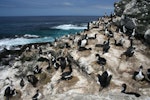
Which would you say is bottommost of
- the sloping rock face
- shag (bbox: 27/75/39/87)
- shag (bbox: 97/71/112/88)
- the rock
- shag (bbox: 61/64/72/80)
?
shag (bbox: 27/75/39/87)

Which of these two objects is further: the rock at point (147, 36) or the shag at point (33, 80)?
the rock at point (147, 36)

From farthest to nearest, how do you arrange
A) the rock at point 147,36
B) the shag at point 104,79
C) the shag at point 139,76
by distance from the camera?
the rock at point 147,36
the shag at point 139,76
the shag at point 104,79

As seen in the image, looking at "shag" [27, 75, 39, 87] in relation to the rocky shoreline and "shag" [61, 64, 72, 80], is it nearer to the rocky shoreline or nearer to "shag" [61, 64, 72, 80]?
the rocky shoreline

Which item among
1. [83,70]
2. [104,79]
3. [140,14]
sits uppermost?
[140,14]

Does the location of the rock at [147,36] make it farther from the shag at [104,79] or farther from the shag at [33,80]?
the shag at [33,80]

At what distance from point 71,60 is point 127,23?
48.7 feet

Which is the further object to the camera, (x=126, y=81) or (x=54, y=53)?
(x=54, y=53)

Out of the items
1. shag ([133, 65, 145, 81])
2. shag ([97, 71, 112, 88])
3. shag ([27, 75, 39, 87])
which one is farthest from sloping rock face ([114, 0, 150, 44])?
shag ([27, 75, 39, 87])

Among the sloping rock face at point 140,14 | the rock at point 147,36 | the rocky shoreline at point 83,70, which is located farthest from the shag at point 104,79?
the sloping rock face at point 140,14

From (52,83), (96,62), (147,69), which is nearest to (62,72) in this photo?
(52,83)

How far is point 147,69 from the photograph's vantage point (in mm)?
33438

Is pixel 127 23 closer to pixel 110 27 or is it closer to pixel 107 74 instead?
pixel 110 27

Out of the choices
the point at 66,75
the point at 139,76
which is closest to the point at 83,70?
the point at 66,75

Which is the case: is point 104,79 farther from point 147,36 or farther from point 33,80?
point 147,36
